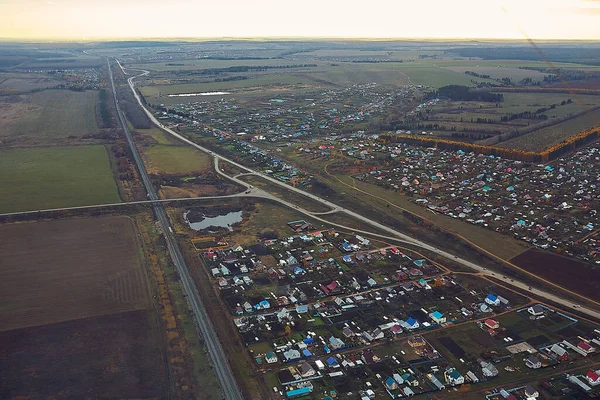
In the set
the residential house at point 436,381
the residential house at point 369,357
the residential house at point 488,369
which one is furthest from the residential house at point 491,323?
the residential house at point 369,357

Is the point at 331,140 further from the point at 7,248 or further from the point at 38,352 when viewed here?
the point at 38,352

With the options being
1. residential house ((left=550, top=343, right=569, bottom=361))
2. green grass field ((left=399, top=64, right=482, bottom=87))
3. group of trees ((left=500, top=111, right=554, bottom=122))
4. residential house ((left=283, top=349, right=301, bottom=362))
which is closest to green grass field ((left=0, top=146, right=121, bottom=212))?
residential house ((left=283, top=349, right=301, bottom=362))

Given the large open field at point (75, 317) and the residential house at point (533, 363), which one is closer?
the large open field at point (75, 317)

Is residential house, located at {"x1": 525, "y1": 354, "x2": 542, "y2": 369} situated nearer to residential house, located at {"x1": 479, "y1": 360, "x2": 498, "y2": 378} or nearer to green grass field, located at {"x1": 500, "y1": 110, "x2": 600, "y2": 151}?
residential house, located at {"x1": 479, "y1": 360, "x2": 498, "y2": 378}

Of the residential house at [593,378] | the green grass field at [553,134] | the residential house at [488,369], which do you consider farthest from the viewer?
the green grass field at [553,134]

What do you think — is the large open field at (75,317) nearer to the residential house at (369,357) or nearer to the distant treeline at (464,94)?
the residential house at (369,357)
